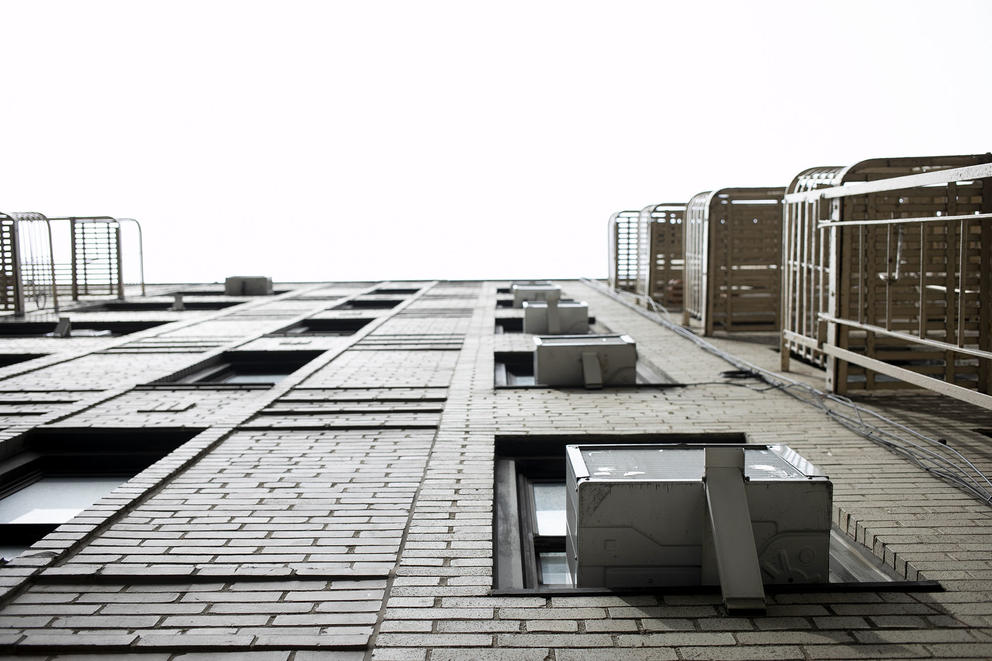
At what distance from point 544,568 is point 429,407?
271 centimetres

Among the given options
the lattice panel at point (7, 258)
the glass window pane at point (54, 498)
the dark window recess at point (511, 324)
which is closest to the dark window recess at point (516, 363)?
the dark window recess at point (511, 324)

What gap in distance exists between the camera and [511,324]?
1226 centimetres

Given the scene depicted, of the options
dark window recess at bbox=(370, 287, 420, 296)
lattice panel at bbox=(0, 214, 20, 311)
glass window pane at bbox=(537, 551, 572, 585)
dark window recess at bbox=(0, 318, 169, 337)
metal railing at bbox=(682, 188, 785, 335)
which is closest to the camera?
glass window pane at bbox=(537, 551, 572, 585)

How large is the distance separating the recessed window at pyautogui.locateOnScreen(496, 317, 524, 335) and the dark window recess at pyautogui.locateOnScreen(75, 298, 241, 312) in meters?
6.03

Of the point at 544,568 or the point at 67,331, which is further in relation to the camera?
the point at 67,331

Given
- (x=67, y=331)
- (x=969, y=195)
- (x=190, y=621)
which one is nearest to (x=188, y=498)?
(x=190, y=621)

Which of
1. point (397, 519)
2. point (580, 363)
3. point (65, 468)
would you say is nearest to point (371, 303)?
point (580, 363)

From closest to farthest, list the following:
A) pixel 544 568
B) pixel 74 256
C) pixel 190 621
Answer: pixel 190 621 → pixel 544 568 → pixel 74 256

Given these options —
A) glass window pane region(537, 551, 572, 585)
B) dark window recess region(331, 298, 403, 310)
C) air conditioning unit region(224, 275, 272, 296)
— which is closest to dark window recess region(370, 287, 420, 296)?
dark window recess region(331, 298, 403, 310)

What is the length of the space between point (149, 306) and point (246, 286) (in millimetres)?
2348

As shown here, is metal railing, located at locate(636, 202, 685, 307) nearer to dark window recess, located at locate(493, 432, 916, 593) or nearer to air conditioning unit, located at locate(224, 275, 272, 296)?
air conditioning unit, located at locate(224, 275, 272, 296)

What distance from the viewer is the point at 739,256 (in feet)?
37.0

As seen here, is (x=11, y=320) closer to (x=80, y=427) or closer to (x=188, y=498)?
(x=80, y=427)

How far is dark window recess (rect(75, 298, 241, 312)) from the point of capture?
15812mm
